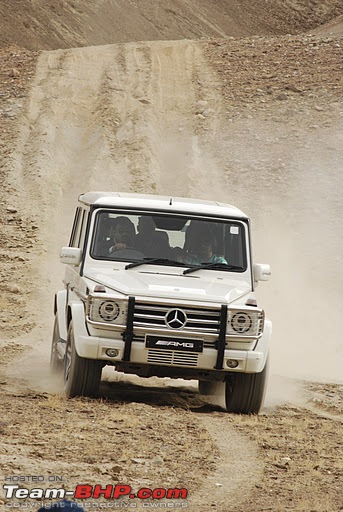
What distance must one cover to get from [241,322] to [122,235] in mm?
1658

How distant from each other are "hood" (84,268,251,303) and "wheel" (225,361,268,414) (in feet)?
2.52

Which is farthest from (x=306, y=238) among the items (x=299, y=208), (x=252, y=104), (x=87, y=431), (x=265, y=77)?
(x=87, y=431)

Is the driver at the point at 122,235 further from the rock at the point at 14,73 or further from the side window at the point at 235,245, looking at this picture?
the rock at the point at 14,73

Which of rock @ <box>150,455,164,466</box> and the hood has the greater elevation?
the hood

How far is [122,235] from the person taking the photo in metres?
10.8

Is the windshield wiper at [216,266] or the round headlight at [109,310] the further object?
the windshield wiper at [216,266]

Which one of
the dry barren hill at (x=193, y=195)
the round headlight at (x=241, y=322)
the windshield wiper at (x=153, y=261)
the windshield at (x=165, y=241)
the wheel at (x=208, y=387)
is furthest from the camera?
the wheel at (x=208, y=387)

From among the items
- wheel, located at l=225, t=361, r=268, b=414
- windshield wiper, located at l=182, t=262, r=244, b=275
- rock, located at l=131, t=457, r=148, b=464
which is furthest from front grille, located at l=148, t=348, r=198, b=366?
rock, located at l=131, t=457, r=148, b=464

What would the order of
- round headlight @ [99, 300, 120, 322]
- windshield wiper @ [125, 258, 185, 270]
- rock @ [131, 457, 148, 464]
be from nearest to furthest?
rock @ [131, 457, 148, 464]
round headlight @ [99, 300, 120, 322]
windshield wiper @ [125, 258, 185, 270]

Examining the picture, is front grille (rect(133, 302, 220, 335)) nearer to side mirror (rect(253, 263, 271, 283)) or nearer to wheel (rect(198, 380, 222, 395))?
side mirror (rect(253, 263, 271, 283))

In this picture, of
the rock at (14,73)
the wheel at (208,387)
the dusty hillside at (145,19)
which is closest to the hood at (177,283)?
the wheel at (208,387)

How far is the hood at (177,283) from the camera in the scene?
390 inches

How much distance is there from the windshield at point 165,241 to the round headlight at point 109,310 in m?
0.96

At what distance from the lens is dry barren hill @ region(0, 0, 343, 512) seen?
768 cm
